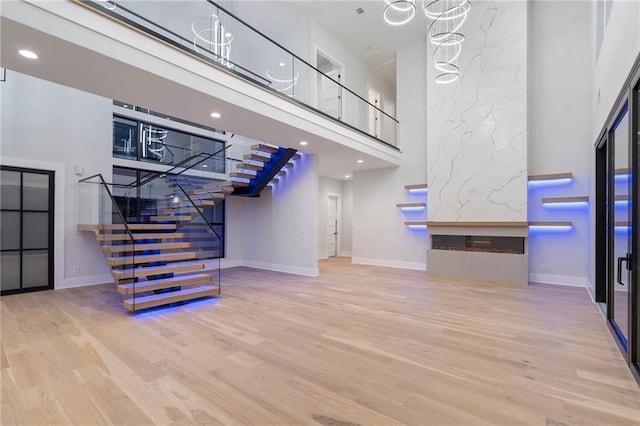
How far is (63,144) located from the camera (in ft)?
20.3

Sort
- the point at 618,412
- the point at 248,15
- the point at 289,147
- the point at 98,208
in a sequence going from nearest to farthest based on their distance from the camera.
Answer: the point at 618,412 < the point at 98,208 < the point at 289,147 < the point at 248,15

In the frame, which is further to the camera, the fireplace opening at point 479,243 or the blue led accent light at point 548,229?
the fireplace opening at point 479,243

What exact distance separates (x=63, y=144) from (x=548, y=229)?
10567 mm

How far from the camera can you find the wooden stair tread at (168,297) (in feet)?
14.5

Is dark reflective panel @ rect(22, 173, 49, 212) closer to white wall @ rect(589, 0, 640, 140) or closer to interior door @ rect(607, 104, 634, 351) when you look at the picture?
white wall @ rect(589, 0, 640, 140)

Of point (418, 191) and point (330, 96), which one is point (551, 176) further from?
point (330, 96)

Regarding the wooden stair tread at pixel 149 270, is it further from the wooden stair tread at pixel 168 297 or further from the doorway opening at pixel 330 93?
the doorway opening at pixel 330 93

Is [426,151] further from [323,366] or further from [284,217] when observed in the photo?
[323,366]

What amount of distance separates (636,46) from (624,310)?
8.61ft

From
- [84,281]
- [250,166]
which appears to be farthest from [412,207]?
[84,281]

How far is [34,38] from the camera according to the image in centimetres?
289

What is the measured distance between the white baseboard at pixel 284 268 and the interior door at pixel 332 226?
3.36 m

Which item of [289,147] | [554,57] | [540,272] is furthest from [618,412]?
[554,57]

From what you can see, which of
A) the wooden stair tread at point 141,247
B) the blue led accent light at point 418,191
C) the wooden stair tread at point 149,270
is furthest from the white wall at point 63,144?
the blue led accent light at point 418,191
